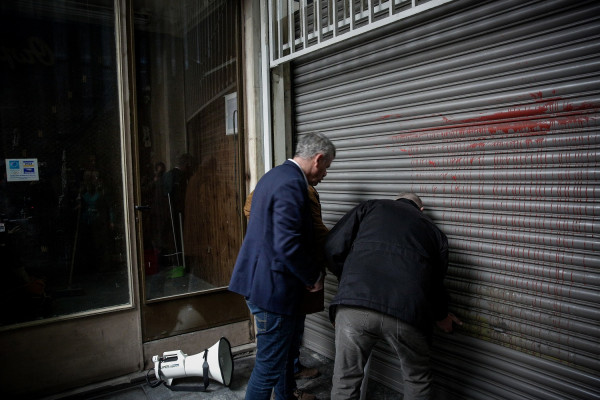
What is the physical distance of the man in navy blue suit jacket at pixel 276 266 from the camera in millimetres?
2492

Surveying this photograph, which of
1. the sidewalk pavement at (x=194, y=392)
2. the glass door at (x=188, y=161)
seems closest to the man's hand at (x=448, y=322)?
the sidewalk pavement at (x=194, y=392)

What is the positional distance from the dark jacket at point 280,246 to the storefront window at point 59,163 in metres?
1.78

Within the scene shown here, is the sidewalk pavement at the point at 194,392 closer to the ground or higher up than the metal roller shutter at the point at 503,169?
closer to the ground

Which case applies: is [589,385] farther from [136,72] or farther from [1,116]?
[1,116]

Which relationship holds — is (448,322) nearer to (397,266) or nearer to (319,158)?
(397,266)

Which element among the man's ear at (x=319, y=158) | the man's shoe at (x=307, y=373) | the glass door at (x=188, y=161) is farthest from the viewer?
the glass door at (x=188, y=161)

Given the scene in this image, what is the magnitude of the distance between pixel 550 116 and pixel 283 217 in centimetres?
165

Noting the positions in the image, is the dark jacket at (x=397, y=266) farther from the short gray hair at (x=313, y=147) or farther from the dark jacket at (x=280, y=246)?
the short gray hair at (x=313, y=147)

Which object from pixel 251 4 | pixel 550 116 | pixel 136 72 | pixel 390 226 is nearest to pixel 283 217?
pixel 390 226

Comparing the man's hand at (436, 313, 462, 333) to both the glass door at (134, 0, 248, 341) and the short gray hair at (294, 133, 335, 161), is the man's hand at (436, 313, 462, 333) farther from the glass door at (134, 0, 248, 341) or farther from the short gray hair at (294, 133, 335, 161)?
the glass door at (134, 0, 248, 341)

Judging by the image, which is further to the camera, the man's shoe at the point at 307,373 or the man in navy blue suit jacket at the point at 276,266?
the man's shoe at the point at 307,373

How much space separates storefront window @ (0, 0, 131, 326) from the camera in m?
3.34

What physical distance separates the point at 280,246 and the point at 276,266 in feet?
0.46

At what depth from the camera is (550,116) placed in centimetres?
241
